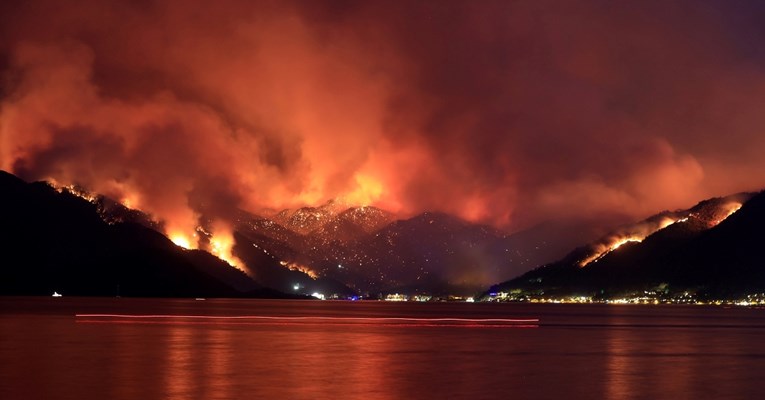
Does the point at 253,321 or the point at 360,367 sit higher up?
the point at 253,321

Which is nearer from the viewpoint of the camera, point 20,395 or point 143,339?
point 20,395

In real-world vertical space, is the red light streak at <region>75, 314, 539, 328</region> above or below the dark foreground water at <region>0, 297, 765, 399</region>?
above

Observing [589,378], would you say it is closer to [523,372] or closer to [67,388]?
[523,372]

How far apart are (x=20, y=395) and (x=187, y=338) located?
40.0m

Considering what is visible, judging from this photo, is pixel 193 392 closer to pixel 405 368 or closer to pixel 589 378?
pixel 405 368

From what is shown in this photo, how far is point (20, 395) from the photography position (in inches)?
1512

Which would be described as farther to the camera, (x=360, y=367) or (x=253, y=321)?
(x=253, y=321)

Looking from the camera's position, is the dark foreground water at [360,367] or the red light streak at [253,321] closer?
the dark foreground water at [360,367]

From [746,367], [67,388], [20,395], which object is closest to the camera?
[20,395]

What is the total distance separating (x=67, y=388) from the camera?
4134 cm

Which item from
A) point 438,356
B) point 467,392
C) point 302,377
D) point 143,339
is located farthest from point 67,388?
point 143,339

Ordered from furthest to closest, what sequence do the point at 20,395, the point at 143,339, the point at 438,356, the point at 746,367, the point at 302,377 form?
the point at 143,339
the point at 438,356
the point at 746,367
the point at 302,377
the point at 20,395

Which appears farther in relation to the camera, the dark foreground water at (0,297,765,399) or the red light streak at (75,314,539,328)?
the red light streak at (75,314,539,328)

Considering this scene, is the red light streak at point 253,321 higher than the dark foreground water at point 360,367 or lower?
higher
